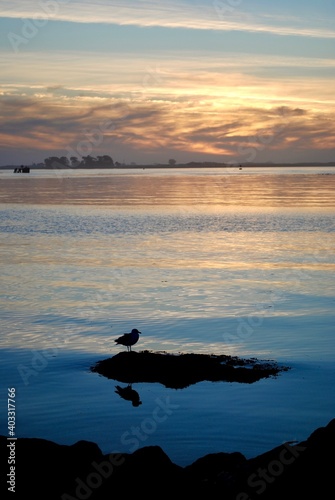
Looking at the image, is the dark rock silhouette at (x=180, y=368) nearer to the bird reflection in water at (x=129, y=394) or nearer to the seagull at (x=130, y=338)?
the seagull at (x=130, y=338)

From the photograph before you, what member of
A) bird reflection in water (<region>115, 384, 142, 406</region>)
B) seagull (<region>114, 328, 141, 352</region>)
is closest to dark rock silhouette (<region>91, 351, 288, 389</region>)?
seagull (<region>114, 328, 141, 352</region>)

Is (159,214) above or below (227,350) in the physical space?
above

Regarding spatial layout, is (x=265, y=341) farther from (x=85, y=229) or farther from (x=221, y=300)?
(x=85, y=229)

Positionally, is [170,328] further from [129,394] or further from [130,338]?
[129,394]

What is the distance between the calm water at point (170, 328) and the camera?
1408 cm

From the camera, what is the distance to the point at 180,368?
17500 millimetres

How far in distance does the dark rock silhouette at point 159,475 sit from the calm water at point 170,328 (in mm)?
2031

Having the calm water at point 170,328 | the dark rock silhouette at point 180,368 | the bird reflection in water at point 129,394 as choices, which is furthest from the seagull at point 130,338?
the bird reflection in water at point 129,394

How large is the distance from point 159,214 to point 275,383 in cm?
5073

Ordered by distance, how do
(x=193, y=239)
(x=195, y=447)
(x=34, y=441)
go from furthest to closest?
(x=193, y=239), (x=195, y=447), (x=34, y=441)

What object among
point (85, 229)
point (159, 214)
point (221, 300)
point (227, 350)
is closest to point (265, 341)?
point (227, 350)

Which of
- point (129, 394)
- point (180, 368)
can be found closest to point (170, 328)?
point (180, 368)

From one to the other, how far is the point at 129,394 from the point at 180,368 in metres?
1.73

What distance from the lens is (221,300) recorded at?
25.6 meters
